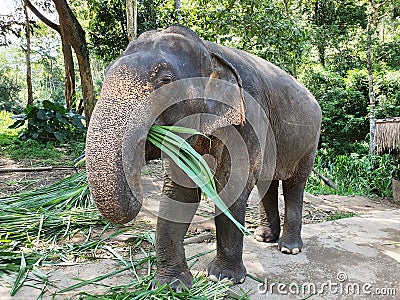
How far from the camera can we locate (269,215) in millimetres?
3340

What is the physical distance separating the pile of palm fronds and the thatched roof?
570cm

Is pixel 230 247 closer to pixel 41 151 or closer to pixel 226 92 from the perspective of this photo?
pixel 226 92

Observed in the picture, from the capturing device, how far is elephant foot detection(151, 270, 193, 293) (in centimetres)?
222

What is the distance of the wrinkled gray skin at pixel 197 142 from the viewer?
5.13 feet

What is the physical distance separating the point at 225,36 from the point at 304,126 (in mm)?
4188

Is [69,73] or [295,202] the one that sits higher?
[69,73]

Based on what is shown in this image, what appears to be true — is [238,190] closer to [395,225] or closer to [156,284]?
[156,284]

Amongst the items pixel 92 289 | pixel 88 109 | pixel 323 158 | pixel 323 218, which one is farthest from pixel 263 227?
pixel 323 158

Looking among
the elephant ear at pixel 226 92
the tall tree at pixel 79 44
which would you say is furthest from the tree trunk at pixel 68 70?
the elephant ear at pixel 226 92

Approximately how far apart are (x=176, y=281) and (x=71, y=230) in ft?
5.26

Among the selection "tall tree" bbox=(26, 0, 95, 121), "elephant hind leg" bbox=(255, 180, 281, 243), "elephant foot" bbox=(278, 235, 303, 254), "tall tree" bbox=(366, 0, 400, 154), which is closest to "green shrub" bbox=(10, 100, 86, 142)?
"tall tree" bbox=(26, 0, 95, 121)

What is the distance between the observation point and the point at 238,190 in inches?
93.5

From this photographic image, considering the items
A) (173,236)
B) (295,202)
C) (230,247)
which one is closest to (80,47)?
(295,202)

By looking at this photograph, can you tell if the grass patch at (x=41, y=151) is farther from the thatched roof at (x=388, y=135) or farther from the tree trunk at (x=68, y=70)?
the thatched roof at (x=388, y=135)
